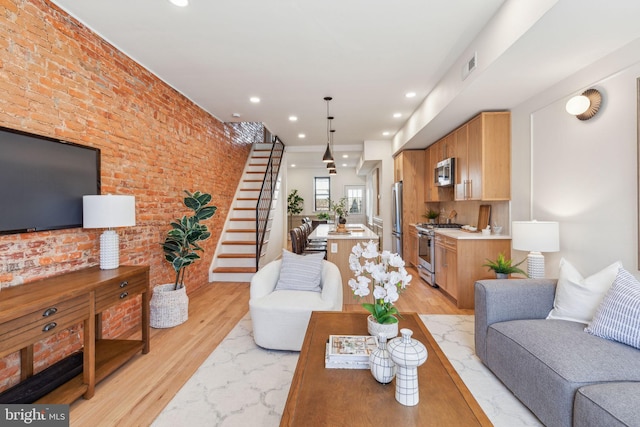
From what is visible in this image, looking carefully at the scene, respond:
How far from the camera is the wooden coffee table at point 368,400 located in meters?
1.14

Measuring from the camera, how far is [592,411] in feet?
4.42

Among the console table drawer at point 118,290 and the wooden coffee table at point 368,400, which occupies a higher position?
the console table drawer at point 118,290

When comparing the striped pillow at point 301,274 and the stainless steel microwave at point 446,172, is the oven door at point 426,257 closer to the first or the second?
the stainless steel microwave at point 446,172

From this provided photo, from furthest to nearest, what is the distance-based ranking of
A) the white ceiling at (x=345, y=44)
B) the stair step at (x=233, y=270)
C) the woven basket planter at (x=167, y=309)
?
the stair step at (x=233, y=270) < the woven basket planter at (x=167, y=309) < the white ceiling at (x=345, y=44)

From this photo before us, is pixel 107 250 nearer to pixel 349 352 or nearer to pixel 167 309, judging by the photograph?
pixel 167 309

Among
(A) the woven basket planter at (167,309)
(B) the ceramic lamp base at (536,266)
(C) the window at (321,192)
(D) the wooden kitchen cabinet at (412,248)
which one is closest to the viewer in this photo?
(B) the ceramic lamp base at (536,266)

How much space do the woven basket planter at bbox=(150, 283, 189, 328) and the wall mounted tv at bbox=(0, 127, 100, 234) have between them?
119cm

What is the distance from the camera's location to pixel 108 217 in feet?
7.73

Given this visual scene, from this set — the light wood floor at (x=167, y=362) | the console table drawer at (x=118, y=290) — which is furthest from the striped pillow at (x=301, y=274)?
the console table drawer at (x=118, y=290)

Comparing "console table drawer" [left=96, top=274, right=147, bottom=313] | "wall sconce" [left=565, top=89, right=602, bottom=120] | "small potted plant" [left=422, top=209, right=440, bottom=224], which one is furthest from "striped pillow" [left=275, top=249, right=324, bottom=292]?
"small potted plant" [left=422, top=209, right=440, bottom=224]

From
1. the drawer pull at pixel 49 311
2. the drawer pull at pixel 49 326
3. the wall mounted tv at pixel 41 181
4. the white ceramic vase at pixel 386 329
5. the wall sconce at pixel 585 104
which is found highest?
the wall sconce at pixel 585 104

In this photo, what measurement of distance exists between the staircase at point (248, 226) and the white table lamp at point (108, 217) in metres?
2.60

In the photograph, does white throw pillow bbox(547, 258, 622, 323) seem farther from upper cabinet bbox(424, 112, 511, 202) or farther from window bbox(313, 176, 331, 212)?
window bbox(313, 176, 331, 212)

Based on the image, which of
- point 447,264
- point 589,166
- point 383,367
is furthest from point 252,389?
point 589,166
